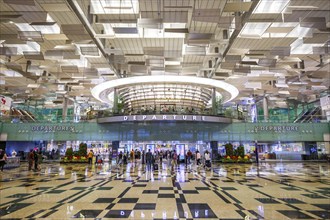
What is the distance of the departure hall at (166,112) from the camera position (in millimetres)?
5797

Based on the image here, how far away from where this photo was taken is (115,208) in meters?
4.71

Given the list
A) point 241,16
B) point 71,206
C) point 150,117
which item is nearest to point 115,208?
point 71,206

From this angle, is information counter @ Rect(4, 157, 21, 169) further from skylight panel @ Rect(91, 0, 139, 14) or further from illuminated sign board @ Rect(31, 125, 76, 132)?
skylight panel @ Rect(91, 0, 139, 14)

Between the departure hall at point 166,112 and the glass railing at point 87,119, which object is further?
the glass railing at point 87,119

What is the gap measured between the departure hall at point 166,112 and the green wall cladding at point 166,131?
11 centimetres

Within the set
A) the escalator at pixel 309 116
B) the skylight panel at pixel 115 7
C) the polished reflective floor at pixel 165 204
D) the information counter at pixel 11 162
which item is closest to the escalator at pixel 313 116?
the escalator at pixel 309 116

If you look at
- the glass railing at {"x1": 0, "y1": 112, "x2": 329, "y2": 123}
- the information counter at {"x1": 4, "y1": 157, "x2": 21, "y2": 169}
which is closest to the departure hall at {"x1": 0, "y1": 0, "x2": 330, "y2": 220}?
the glass railing at {"x1": 0, "y1": 112, "x2": 329, "y2": 123}

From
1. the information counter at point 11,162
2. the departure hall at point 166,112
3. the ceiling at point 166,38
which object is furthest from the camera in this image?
the information counter at point 11,162

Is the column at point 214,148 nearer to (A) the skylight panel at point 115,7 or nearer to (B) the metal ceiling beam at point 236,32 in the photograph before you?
(B) the metal ceiling beam at point 236,32

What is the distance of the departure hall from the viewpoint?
580 cm

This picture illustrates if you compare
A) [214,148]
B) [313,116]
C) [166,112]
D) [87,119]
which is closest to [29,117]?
[87,119]

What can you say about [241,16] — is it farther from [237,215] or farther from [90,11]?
[237,215]

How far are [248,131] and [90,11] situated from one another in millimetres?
19252

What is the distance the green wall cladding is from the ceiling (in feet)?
13.9
